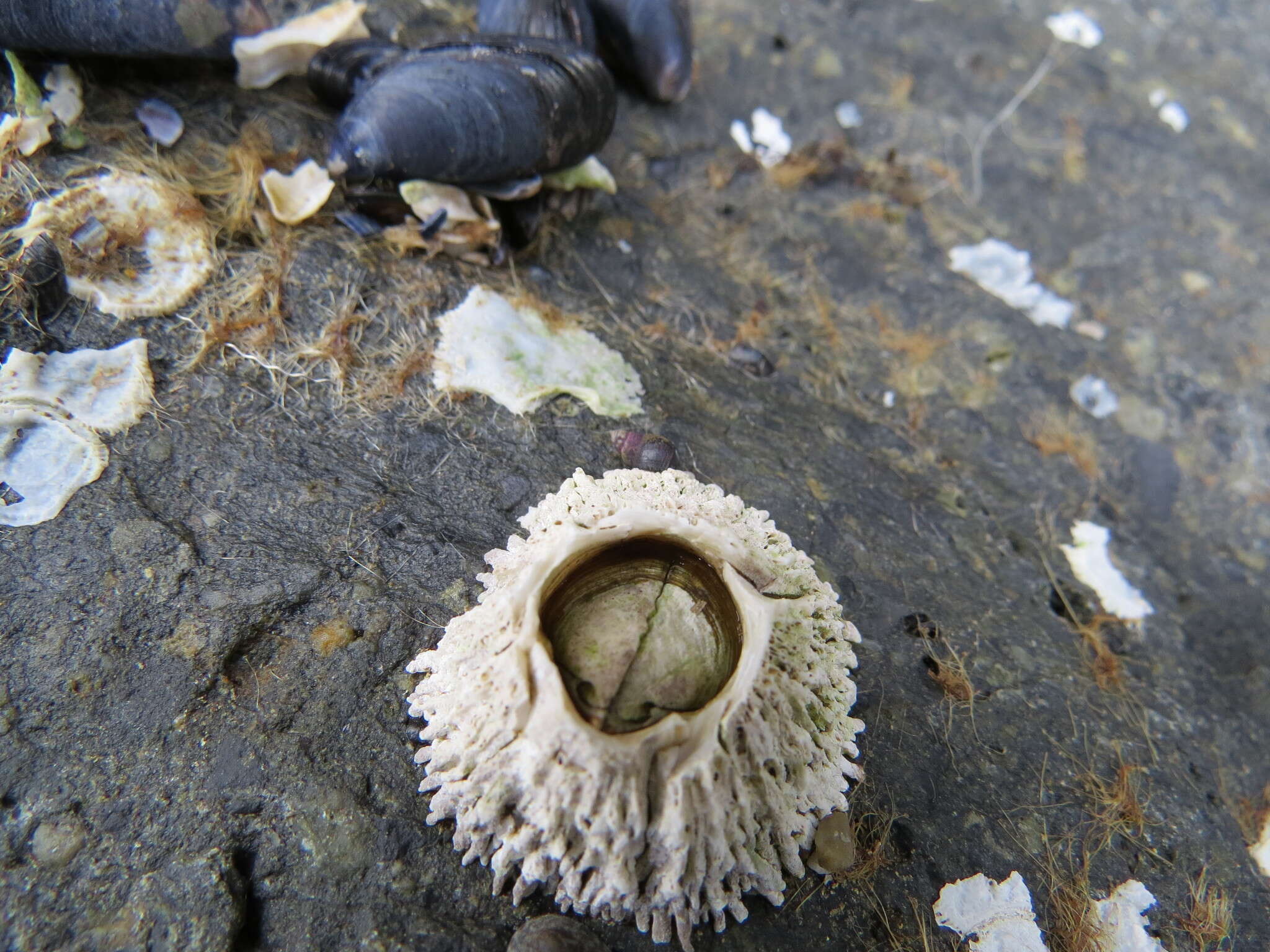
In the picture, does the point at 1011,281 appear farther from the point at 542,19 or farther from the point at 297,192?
the point at 297,192

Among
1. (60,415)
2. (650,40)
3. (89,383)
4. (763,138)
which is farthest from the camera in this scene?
(763,138)

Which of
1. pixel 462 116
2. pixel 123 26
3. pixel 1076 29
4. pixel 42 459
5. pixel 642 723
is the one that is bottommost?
pixel 42 459

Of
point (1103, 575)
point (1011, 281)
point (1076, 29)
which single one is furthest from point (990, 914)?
point (1076, 29)

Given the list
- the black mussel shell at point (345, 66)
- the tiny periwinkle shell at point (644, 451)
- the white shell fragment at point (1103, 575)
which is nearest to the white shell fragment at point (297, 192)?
the black mussel shell at point (345, 66)

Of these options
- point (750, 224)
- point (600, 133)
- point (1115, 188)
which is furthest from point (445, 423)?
point (1115, 188)

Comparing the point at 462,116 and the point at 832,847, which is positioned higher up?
the point at 462,116

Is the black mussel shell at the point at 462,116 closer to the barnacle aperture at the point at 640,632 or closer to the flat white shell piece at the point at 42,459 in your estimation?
the flat white shell piece at the point at 42,459
